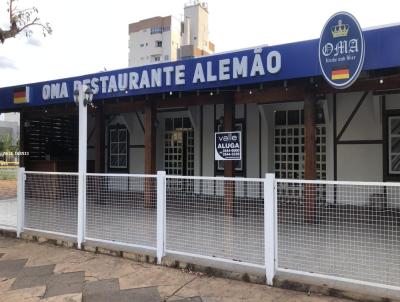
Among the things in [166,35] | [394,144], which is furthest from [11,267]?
[166,35]

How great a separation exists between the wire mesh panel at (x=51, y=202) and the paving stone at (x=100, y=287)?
7.03 ft

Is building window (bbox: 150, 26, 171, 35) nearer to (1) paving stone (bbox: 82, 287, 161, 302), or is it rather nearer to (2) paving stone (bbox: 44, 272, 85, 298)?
(2) paving stone (bbox: 44, 272, 85, 298)

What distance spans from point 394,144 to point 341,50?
14.4ft

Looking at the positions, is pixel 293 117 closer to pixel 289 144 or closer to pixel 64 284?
pixel 289 144

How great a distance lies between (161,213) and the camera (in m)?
5.98

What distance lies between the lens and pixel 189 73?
8.80 m

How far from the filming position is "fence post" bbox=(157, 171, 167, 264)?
594 cm

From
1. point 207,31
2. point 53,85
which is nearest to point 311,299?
point 53,85

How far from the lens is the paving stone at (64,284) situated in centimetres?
515

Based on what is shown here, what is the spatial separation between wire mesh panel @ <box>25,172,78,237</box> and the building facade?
7240cm

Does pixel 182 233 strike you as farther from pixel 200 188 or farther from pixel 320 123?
pixel 320 123

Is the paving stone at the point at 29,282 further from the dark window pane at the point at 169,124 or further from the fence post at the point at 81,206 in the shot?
the dark window pane at the point at 169,124

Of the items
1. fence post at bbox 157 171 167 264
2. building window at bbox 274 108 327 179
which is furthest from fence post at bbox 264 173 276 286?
Answer: building window at bbox 274 108 327 179

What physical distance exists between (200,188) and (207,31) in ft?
256
